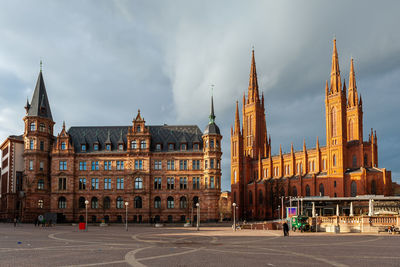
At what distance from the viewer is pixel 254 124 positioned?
6373 inches

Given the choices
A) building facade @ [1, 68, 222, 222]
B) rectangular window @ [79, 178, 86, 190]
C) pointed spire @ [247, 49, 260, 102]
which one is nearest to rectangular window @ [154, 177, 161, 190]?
building facade @ [1, 68, 222, 222]

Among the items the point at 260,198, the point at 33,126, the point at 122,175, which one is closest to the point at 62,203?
the point at 122,175

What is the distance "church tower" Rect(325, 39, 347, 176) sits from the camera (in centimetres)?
12069

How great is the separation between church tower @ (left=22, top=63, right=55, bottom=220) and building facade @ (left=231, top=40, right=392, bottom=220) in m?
56.2

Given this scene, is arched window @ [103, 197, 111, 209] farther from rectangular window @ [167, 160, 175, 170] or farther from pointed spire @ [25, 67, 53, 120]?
pointed spire @ [25, 67, 53, 120]

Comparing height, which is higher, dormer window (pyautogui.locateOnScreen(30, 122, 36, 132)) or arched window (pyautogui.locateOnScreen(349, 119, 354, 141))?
arched window (pyautogui.locateOnScreen(349, 119, 354, 141))

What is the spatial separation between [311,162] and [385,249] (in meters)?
104

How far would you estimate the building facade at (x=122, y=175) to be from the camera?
270 feet

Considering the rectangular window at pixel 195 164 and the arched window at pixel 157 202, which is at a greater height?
the rectangular window at pixel 195 164

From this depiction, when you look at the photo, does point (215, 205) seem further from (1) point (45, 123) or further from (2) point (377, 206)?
(1) point (45, 123)

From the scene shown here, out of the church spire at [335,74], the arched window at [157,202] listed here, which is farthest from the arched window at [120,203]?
the church spire at [335,74]

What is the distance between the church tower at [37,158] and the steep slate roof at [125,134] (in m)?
5.47

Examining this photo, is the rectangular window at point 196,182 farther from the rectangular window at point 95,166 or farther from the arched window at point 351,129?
the arched window at point 351,129

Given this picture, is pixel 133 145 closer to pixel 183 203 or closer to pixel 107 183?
pixel 107 183
